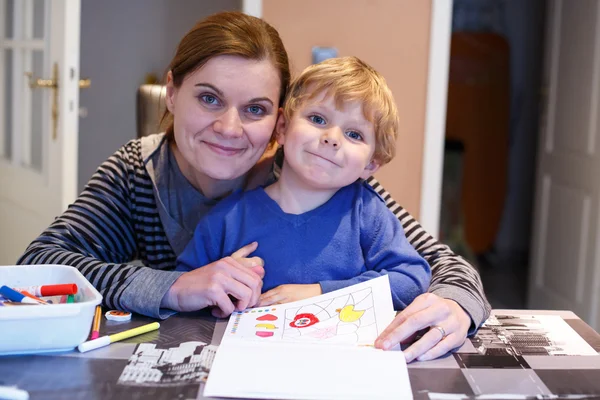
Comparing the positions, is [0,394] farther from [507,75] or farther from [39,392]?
[507,75]

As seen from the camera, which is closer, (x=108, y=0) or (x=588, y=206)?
(x=588, y=206)

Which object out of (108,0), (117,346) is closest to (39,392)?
(117,346)

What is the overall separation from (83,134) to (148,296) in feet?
8.84

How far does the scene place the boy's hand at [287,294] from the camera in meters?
1.12

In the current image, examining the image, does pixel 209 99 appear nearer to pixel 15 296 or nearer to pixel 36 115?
pixel 15 296

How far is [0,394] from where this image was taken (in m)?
0.78

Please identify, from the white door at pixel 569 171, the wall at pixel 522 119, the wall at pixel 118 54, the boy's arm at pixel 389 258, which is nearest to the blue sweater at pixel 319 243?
the boy's arm at pixel 389 258

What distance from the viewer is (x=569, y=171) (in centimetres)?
343

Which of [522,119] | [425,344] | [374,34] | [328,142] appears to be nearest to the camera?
[425,344]

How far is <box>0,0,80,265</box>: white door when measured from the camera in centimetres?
244

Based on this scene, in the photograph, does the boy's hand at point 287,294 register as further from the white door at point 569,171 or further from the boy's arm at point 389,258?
the white door at point 569,171

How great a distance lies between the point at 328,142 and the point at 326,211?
0.41ft

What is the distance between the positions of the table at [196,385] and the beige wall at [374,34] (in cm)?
173

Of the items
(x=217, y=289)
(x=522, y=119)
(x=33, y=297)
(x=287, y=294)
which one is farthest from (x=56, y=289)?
(x=522, y=119)
